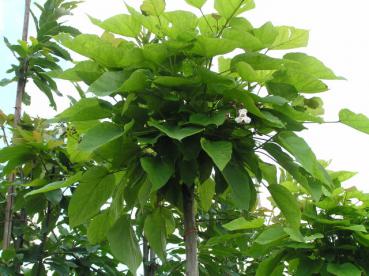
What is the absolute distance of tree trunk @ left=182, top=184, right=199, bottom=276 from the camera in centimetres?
132

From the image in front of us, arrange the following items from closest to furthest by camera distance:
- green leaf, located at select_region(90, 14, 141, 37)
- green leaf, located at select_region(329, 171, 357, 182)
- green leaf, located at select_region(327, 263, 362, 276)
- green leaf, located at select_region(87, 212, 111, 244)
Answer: green leaf, located at select_region(90, 14, 141, 37) < green leaf, located at select_region(87, 212, 111, 244) < green leaf, located at select_region(327, 263, 362, 276) < green leaf, located at select_region(329, 171, 357, 182)

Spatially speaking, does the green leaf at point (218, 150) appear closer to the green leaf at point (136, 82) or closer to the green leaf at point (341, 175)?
the green leaf at point (136, 82)

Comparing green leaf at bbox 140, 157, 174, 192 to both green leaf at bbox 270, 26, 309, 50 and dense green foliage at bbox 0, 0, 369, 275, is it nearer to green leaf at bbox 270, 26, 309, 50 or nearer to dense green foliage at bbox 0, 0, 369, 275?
dense green foliage at bbox 0, 0, 369, 275

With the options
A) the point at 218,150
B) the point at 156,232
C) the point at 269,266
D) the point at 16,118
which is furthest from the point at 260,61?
the point at 16,118

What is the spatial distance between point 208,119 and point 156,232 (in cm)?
46

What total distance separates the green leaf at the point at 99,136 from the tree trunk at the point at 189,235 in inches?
10.9

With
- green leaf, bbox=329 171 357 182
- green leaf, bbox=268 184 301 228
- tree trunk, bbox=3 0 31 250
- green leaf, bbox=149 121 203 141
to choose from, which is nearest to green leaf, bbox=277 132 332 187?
green leaf, bbox=268 184 301 228

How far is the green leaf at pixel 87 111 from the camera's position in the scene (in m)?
1.30

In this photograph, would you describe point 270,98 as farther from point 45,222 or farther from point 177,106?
point 45,222

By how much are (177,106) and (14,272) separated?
1.65m

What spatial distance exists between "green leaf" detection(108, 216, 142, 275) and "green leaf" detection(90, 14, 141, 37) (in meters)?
0.50

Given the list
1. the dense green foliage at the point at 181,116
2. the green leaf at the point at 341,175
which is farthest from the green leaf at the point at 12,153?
the green leaf at the point at 341,175

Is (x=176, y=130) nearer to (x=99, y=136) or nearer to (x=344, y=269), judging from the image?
(x=99, y=136)

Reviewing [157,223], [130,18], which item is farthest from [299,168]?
[130,18]
